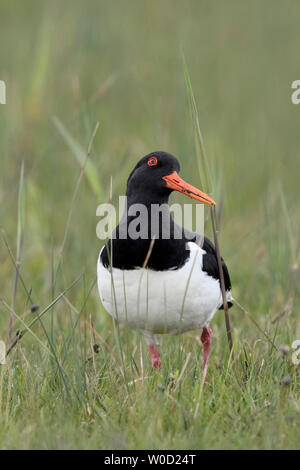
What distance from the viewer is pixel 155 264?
157 inches

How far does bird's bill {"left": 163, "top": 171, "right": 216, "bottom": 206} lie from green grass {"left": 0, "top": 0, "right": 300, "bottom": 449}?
0.24 metres

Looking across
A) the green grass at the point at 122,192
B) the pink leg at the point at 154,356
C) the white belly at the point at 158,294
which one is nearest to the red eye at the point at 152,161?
the green grass at the point at 122,192

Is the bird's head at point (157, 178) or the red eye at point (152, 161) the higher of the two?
the red eye at point (152, 161)

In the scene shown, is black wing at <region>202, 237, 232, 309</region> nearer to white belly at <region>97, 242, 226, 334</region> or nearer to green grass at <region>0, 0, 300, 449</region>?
white belly at <region>97, 242, 226, 334</region>

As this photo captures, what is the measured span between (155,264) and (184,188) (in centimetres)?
44

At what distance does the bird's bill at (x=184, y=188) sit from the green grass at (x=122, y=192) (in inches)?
9.3

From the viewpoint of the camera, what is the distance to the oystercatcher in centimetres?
398

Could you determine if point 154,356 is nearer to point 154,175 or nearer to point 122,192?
point 154,175

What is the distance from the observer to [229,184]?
8.84 metres

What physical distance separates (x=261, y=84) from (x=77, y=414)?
869 cm

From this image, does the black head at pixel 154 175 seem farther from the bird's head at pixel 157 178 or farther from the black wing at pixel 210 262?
the black wing at pixel 210 262

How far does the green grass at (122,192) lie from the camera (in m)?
3.53

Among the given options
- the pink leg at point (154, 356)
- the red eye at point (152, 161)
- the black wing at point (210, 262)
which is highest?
the red eye at point (152, 161)

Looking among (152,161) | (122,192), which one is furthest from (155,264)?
(122,192)
